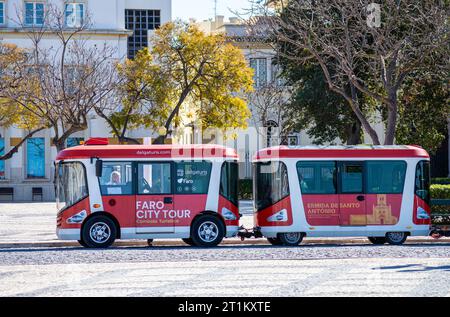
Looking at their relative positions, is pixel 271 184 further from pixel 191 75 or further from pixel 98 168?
pixel 191 75

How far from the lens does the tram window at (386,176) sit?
2928 cm

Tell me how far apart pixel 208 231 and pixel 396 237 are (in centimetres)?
497

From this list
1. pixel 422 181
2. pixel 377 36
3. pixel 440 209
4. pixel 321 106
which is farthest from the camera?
pixel 321 106

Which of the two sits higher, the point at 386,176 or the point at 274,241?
the point at 386,176

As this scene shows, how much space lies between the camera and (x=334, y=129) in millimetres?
54656

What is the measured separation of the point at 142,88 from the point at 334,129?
9.80 m

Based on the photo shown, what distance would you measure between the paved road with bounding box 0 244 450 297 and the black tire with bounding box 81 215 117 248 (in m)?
1.24

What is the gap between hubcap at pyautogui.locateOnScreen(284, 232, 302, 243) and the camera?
28.9m

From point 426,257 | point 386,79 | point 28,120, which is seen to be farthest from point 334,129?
point 426,257

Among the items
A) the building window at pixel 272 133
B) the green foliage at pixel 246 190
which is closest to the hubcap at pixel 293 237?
the green foliage at pixel 246 190

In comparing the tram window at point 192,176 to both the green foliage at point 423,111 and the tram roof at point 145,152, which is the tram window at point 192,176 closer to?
the tram roof at point 145,152

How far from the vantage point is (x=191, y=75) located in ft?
173

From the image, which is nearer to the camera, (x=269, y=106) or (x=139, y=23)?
(x=139, y=23)

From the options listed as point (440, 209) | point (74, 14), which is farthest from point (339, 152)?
point (74, 14)
